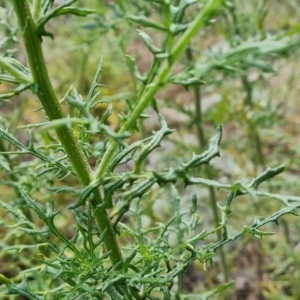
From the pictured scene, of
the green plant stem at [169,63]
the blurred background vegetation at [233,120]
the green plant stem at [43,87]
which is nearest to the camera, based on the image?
the green plant stem at [169,63]

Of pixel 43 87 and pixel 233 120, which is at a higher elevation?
pixel 233 120

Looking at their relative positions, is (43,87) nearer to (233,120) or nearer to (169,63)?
(169,63)

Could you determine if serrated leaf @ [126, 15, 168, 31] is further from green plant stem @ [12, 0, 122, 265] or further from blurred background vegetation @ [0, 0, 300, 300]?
blurred background vegetation @ [0, 0, 300, 300]

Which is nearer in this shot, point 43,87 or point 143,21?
point 143,21

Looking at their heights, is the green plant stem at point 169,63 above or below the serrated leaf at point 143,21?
below

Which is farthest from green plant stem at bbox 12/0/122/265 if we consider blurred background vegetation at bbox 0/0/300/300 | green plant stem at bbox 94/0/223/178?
blurred background vegetation at bbox 0/0/300/300

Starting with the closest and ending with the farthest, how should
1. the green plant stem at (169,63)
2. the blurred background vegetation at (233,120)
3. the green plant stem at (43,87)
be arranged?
the green plant stem at (169,63), the green plant stem at (43,87), the blurred background vegetation at (233,120)

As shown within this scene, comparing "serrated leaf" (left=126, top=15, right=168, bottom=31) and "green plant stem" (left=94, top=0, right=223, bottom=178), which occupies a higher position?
"serrated leaf" (left=126, top=15, right=168, bottom=31)

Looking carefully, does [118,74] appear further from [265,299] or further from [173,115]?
[265,299]

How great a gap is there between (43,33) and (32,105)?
2138 millimetres

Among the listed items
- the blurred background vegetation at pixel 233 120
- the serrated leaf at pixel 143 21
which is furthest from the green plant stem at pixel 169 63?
the blurred background vegetation at pixel 233 120

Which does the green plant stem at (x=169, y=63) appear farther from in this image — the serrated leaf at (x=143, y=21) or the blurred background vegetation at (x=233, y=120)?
the blurred background vegetation at (x=233, y=120)

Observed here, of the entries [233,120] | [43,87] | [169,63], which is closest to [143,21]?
[169,63]

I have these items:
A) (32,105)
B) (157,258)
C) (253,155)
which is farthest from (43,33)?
(32,105)
